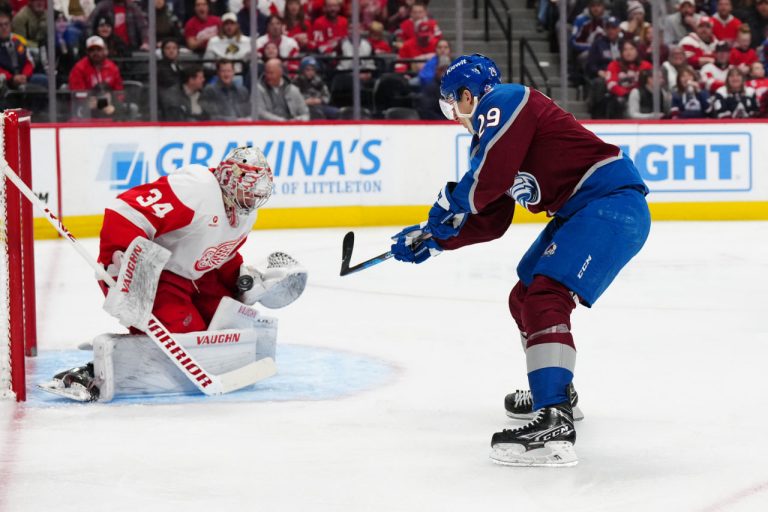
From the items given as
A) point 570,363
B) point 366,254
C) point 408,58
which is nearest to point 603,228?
point 570,363

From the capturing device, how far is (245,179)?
150 inches

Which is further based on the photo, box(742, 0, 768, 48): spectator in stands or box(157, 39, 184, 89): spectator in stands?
box(742, 0, 768, 48): spectator in stands

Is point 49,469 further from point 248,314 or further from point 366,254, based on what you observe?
point 366,254

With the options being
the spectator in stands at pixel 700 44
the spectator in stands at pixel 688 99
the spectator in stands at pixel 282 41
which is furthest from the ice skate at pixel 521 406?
the spectator in stands at pixel 700 44

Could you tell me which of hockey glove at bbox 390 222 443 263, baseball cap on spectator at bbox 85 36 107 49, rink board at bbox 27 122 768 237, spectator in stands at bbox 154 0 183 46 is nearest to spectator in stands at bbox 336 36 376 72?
rink board at bbox 27 122 768 237

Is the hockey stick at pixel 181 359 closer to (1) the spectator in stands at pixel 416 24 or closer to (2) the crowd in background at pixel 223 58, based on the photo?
(2) the crowd in background at pixel 223 58

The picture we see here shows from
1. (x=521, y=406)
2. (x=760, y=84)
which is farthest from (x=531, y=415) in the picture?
(x=760, y=84)

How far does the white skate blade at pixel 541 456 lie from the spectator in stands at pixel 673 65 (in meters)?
7.36

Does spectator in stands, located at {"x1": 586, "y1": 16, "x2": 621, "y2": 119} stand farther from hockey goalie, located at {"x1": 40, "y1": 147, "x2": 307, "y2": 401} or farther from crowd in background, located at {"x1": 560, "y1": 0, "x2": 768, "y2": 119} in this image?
hockey goalie, located at {"x1": 40, "y1": 147, "x2": 307, "y2": 401}

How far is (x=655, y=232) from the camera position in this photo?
8773mm

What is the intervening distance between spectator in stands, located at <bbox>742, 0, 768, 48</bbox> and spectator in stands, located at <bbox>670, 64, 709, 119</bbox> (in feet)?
2.37

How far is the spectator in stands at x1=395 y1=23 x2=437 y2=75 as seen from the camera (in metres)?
9.70

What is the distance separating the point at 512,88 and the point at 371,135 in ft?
20.5

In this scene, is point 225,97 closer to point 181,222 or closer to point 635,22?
point 635,22
